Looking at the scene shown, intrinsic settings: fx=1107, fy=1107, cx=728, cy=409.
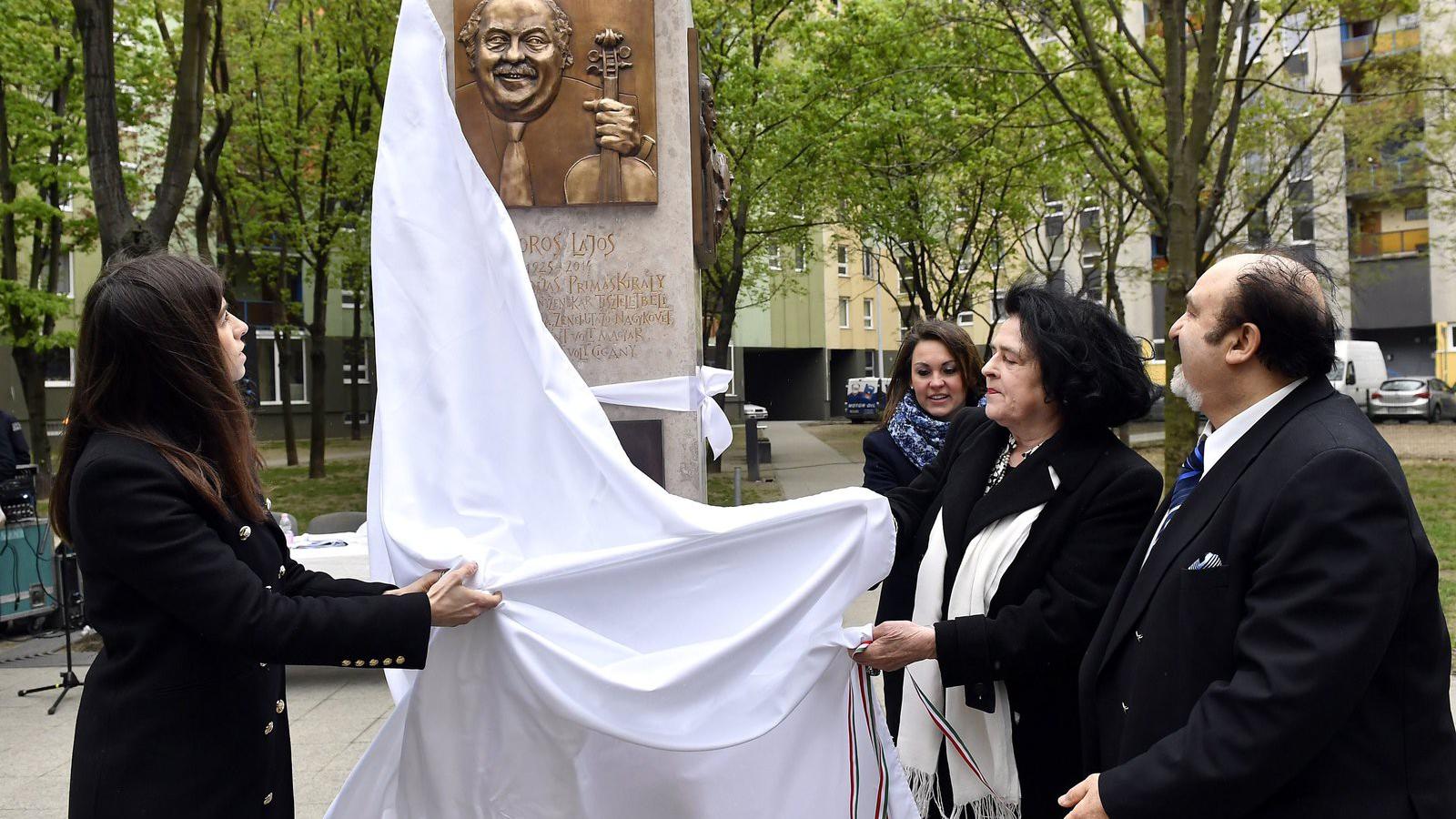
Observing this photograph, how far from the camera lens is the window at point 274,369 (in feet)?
121

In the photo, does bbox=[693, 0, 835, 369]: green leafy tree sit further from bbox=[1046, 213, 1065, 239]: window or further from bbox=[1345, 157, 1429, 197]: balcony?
bbox=[1345, 157, 1429, 197]: balcony

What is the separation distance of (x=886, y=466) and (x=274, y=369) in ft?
123

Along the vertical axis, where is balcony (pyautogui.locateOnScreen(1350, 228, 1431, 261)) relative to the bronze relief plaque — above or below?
above

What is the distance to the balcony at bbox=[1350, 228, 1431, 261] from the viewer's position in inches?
1518

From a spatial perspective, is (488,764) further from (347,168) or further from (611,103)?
(347,168)

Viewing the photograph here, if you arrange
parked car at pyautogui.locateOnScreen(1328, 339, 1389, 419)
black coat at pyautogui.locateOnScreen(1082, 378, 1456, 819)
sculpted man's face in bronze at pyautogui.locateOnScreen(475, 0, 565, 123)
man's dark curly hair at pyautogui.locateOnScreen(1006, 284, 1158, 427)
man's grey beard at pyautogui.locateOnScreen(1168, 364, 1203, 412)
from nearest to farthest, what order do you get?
1. black coat at pyautogui.locateOnScreen(1082, 378, 1456, 819)
2. man's grey beard at pyautogui.locateOnScreen(1168, 364, 1203, 412)
3. man's dark curly hair at pyautogui.locateOnScreen(1006, 284, 1158, 427)
4. sculpted man's face in bronze at pyautogui.locateOnScreen(475, 0, 565, 123)
5. parked car at pyautogui.locateOnScreen(1328, 339, 1389, 419)

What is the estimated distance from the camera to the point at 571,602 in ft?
9.05

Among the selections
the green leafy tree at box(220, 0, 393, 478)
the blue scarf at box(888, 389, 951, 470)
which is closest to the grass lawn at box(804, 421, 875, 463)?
the green leafy tree at box(220, 0, 393, 478)

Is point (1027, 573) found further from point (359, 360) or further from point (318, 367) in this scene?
point (359, 360)

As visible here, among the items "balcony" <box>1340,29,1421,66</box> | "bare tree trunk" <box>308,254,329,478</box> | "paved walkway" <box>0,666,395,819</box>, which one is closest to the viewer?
"paved walkway" <box>0,666,395,819</box>

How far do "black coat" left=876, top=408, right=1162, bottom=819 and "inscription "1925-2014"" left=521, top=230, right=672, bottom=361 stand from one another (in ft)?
8.69

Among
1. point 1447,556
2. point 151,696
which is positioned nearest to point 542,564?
point 151,696

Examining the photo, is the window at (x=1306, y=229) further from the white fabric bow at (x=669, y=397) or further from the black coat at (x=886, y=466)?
the black coat at (x=886, y=466)

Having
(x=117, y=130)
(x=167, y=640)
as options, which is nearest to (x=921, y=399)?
(x=167, y=640)
